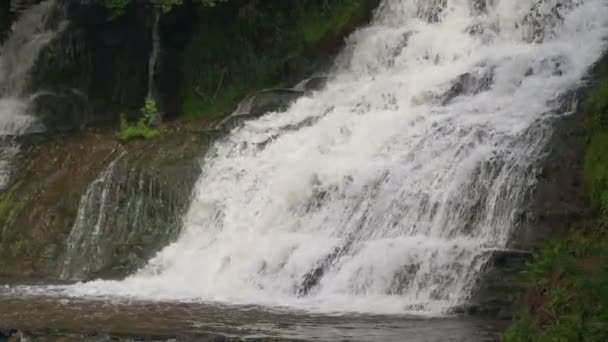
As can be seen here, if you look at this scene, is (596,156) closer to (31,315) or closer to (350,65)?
(31,315)

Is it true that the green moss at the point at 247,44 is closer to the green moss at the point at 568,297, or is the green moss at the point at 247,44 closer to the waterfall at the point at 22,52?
the waterfall at the point at 22,52

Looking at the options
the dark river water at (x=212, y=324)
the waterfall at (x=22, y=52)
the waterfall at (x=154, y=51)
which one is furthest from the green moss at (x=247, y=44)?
the dark river water at (x=212, y=324)

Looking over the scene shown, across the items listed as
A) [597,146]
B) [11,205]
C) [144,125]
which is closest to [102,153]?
[144,125]

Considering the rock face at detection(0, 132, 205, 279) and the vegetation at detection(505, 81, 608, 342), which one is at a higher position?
the rock face at detection(0, 132, 205, 279)

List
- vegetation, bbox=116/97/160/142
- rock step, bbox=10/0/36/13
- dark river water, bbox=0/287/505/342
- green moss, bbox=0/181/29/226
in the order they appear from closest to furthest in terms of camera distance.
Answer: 1. dark river water, bbox=0/287/505/342
2. green moss, bbox=0/181/29/226
3. vegetation, bbox=116/97/160/142
4. rock step, bbox=10/0/36/13

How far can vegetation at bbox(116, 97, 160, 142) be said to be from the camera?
22328 mm

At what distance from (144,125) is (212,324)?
11.0 metres

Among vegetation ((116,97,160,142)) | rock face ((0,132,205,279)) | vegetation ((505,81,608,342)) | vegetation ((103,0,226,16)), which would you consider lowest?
vegetation ((505,81,608,342))

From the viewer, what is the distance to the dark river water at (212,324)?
11.7m

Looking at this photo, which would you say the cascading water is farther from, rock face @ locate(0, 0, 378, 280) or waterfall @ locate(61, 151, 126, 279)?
waterfall @ locate(61, 151, 126, 279)

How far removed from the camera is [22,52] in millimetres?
26719

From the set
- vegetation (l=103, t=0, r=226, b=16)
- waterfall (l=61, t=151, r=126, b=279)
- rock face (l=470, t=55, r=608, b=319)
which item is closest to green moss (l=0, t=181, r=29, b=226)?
waterfall (l=61, t=151, r=126, b=279)

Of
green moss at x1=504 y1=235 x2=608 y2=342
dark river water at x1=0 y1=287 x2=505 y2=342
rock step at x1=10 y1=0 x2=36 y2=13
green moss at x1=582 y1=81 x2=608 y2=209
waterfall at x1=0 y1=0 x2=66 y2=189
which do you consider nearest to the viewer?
green moss at x1=504 y1=235 x2=608 y2=342

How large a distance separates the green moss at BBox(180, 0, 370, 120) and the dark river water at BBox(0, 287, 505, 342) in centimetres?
1070
